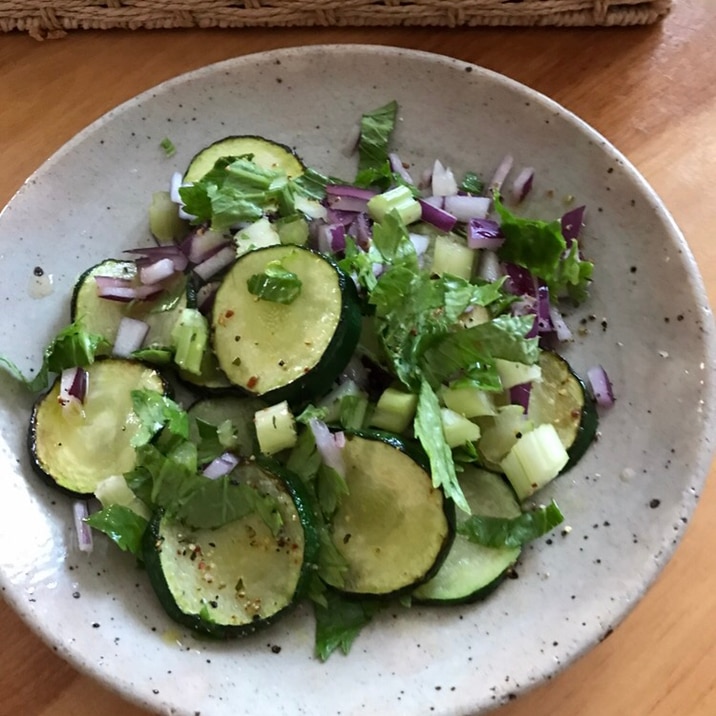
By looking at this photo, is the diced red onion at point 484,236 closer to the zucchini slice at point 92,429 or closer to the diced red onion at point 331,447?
the diced red onion at point 331,447

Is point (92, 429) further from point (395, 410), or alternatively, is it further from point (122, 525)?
point (395, 410)

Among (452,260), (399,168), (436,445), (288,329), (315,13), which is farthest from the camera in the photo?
(315,13)

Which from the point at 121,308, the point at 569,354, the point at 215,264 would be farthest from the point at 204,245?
the point at 569,354

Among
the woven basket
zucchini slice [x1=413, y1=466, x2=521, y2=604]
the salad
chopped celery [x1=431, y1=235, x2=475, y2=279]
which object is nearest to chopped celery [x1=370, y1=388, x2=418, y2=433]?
the salad

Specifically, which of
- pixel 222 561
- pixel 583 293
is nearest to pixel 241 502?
pixel 222 561

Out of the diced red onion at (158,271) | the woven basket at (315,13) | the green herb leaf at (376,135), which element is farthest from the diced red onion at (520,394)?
the woven basket at (315,13)

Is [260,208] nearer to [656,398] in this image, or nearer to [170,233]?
[170,233]

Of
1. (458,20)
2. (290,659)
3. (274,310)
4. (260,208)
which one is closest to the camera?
(290,659)
